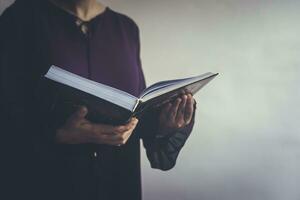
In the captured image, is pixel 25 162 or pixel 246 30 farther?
pixel 246 30

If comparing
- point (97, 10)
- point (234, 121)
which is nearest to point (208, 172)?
point (234, 121)

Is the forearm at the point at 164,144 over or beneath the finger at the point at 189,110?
beneath

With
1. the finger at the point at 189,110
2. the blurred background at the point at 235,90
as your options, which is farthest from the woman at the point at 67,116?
the blurred background at the point at 235,90

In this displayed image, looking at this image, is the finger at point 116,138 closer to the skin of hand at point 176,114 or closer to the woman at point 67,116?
the woman at point 67,116

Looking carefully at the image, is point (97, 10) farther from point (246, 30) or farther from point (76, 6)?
point (246, 30)

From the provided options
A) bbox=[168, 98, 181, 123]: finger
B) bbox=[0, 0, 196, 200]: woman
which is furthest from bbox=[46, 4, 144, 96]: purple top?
bbox=[168, 98, 181, 123]: finger

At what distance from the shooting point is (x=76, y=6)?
2.98 feet

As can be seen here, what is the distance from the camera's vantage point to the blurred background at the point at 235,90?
104 centimetres

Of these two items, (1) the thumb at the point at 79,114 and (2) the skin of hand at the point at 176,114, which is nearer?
(1) the thumb at the point at 79,114

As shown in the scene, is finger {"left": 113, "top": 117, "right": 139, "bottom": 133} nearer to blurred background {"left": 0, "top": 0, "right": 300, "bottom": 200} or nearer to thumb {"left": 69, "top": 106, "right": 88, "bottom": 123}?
thumb {"left": 69, "top": 106, "right": 88, "bottom": 123}

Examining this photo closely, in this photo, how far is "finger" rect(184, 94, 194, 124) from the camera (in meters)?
0.85

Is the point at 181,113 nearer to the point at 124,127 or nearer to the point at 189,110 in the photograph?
the point at 189,110

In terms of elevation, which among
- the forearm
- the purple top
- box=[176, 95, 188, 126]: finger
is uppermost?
the purple top

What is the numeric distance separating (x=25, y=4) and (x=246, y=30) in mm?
563
